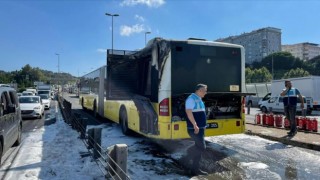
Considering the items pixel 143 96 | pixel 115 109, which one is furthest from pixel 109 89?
pixel 143 96

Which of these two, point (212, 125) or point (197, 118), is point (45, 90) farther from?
point (197, 118)

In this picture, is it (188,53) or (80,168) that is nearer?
(80,168)

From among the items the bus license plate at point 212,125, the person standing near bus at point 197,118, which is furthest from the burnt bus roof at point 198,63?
the person standing near bus at point 197,118

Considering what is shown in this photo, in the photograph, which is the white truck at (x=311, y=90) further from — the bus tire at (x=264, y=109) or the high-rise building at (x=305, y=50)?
the high-rise building at (x=305, y=50)

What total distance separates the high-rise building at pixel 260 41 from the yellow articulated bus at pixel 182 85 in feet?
444

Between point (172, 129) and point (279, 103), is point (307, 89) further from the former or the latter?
point (172, 129)

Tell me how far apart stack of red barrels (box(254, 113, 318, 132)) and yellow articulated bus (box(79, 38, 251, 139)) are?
4.35m

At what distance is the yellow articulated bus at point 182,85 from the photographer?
8.17 meters

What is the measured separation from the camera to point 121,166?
4949 millimetres

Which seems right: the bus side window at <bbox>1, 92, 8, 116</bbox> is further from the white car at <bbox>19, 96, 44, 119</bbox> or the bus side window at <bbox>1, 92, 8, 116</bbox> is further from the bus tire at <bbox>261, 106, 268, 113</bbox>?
the bus tire at <bbox>261, 106, 268, 113</bbox>

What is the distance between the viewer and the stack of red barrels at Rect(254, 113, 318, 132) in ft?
39.0

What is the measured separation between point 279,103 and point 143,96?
18322mm

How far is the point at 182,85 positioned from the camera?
831 cm

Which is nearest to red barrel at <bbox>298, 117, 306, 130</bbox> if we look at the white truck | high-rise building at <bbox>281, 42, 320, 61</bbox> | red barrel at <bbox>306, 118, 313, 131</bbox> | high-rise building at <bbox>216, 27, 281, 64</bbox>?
red barrel at <bbox>306, 118, 313, 131</bbox>
